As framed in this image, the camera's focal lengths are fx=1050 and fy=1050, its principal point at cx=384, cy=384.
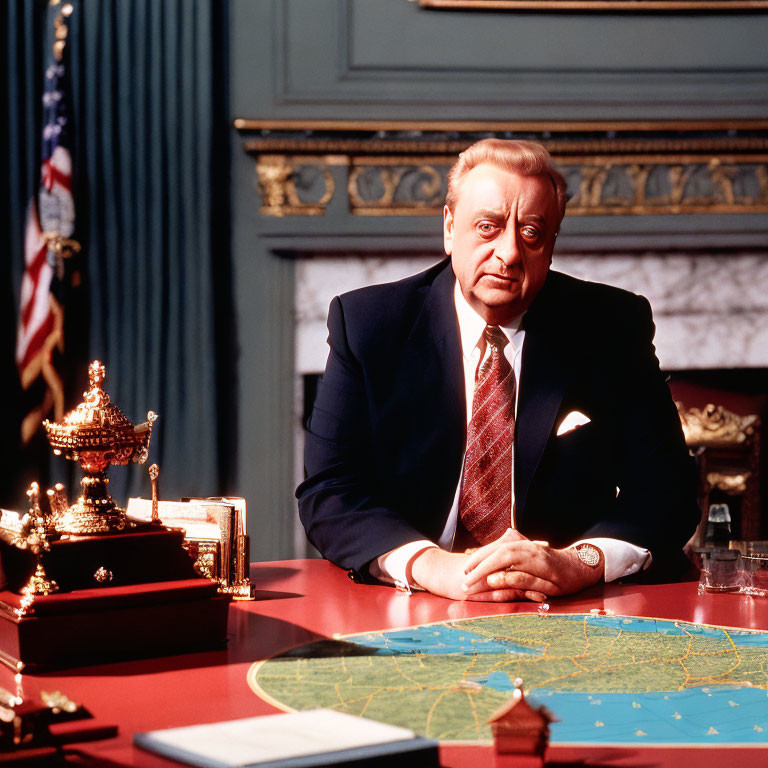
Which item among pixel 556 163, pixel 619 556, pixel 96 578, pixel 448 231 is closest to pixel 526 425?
pixel 619 556

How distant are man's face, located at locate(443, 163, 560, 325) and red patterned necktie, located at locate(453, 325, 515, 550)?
0.22 metres

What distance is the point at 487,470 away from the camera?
7.30 feet

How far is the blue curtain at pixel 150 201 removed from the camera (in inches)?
159

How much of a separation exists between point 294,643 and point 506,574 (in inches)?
17.6

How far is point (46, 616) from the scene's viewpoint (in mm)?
1385

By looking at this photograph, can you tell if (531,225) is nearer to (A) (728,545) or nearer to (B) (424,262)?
(A) (728,545)

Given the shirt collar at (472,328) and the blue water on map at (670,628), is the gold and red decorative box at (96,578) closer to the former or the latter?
the blue water on map at (670,628)

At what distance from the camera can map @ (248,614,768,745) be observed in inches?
45.2

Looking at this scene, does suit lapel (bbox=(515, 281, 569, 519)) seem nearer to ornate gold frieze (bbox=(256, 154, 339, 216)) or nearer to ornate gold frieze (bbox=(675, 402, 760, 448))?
ornate gold frieze (bbox=(675, 402, 760, 448))

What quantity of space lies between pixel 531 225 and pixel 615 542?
668 millimetres

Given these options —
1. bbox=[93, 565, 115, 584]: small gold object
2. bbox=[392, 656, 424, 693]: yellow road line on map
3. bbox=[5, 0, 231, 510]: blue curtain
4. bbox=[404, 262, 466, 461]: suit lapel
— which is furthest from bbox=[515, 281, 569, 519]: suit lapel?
bbox=[5, 0, 231, 510]: blue curtain

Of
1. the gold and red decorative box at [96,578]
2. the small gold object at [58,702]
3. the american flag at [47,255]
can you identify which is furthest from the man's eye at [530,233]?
the american flag at [47,255]

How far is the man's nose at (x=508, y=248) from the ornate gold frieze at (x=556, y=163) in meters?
2.02

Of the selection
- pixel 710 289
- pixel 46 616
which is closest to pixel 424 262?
pixel 710 289
